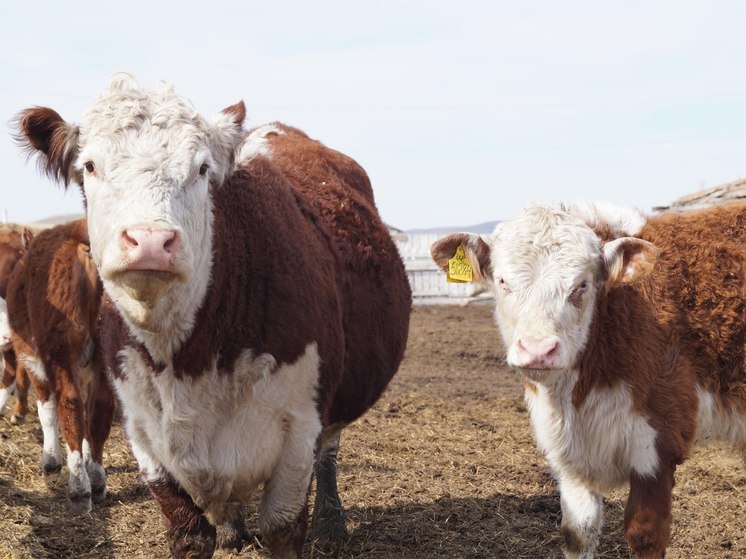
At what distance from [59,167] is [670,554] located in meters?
3.84

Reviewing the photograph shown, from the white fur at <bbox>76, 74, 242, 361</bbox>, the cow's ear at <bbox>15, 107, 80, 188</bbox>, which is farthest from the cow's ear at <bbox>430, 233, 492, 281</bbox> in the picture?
the cow's ear at <bbox>15, 107, 80, 188</bbox>

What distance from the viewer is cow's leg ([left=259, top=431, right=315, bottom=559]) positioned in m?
3.94

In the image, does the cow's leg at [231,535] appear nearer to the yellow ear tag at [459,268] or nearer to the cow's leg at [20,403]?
the yellow ear tag at [459,268]

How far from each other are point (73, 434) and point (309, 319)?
3.06 m

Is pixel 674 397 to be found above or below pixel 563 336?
below

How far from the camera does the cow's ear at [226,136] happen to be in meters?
3.67

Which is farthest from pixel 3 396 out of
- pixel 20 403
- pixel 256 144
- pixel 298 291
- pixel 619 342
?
pixel 619 342

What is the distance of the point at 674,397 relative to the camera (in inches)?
Answer: 170

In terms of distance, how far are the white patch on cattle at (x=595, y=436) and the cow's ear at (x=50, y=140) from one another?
8.00ft

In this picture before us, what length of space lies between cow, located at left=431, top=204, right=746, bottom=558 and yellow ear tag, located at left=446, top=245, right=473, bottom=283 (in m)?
0.03

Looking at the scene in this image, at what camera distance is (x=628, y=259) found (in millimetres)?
4363

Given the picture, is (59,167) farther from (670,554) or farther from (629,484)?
(670,554)

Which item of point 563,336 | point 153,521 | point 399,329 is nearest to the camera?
point 563,336

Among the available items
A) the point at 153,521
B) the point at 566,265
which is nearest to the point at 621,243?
the point at 566,265
